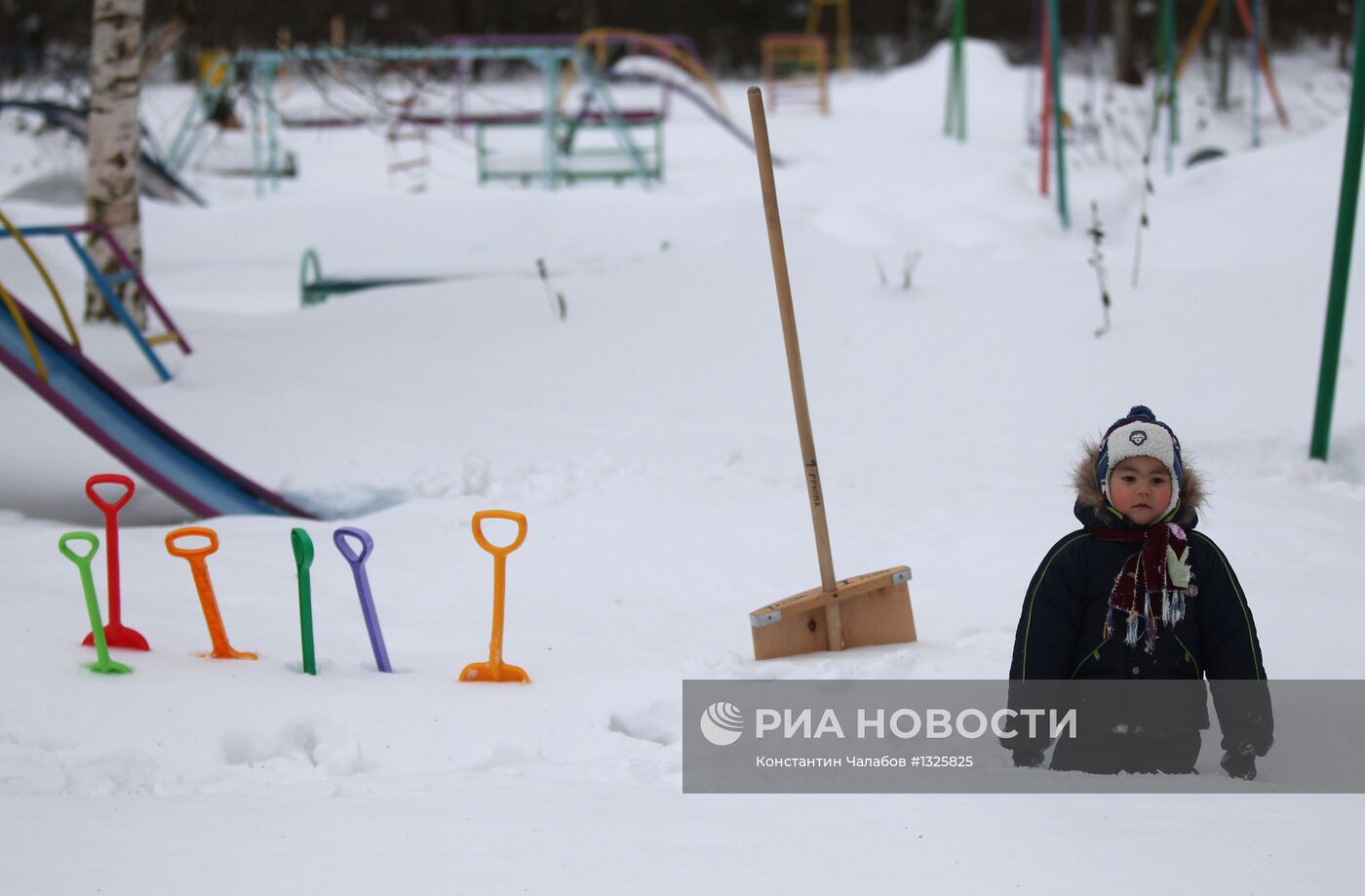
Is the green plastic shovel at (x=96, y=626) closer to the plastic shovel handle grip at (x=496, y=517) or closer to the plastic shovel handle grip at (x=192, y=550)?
the plastic shovel handle grip at (x=192, y=550)

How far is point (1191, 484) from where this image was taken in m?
2.83

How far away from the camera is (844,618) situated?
4004 millimetres

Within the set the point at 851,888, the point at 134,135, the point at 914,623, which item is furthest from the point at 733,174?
the point at 851,888

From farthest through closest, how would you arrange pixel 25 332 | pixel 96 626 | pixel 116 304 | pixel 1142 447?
pixel 116 304
pixel 25 332
pixel 96 626
pixel 1142 447

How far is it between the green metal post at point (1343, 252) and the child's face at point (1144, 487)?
3648mm

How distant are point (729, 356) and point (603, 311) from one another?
3.68 ft

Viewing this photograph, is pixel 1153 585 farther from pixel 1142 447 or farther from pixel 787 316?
pixel 787 316

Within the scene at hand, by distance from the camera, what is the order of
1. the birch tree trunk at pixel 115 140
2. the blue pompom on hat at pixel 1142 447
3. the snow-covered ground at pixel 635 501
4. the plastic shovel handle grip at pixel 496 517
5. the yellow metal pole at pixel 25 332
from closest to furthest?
the snow-covered ground at pixel 635 501 → the blue pompom on hat at pixel 1142 447 → the plastic shovel handle grip at pixel 496 517 → the yellow metal pole at pixel 25 332 → the birch tree trunk at pixel 115 140

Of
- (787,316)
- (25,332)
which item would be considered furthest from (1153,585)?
(25,332)

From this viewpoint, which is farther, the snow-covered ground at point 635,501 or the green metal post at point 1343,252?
the green metal post at point 1343,252

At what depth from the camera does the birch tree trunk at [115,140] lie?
8117mm

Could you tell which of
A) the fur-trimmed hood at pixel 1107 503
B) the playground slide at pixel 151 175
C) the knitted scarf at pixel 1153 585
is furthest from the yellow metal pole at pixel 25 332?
the playground slide at pixel 151 175

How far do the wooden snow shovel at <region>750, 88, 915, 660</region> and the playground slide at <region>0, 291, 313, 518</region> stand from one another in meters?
2.92

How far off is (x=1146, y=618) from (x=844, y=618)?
133 cm
